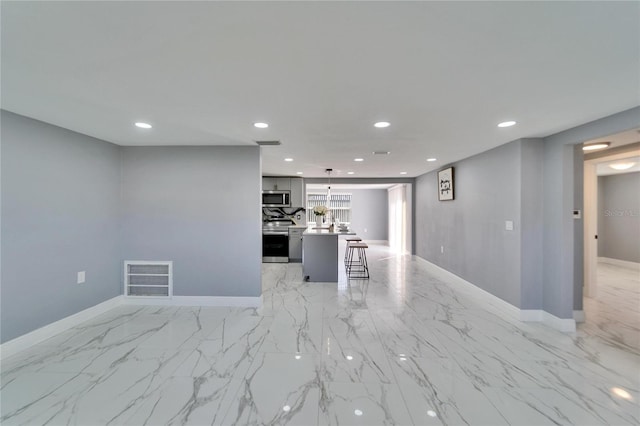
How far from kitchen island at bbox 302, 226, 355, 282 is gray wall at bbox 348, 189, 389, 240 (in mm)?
5700

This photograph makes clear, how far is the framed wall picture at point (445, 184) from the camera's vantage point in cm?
507

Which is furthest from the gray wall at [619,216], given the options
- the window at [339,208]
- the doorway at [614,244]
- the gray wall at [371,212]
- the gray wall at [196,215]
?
the gray wall at [196,215]

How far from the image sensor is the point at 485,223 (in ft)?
13.2

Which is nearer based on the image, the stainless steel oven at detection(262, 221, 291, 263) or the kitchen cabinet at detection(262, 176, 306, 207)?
the stainless steel oven at detection(262, 221, 291, 263)

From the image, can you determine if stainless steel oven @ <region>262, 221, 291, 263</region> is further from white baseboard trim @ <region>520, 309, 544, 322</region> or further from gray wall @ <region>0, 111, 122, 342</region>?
white baseboard trim @ <region>520, 309, 544, 322</region>

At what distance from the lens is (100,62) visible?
5.24ft

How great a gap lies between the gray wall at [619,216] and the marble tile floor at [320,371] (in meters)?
5.21

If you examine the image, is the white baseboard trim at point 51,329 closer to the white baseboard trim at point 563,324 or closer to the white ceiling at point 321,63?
the white ceiling at point 321,63

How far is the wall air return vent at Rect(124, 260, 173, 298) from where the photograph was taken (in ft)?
12.5

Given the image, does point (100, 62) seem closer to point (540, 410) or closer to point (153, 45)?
point (153, 45)

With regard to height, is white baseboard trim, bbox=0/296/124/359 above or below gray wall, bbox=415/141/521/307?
below

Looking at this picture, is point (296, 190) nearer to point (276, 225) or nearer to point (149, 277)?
point (276, 225)

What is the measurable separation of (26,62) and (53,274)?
2.29 metres

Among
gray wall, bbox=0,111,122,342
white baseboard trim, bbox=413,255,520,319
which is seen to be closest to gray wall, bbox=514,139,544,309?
white baseboard trim, bbox=413,255,520,319
